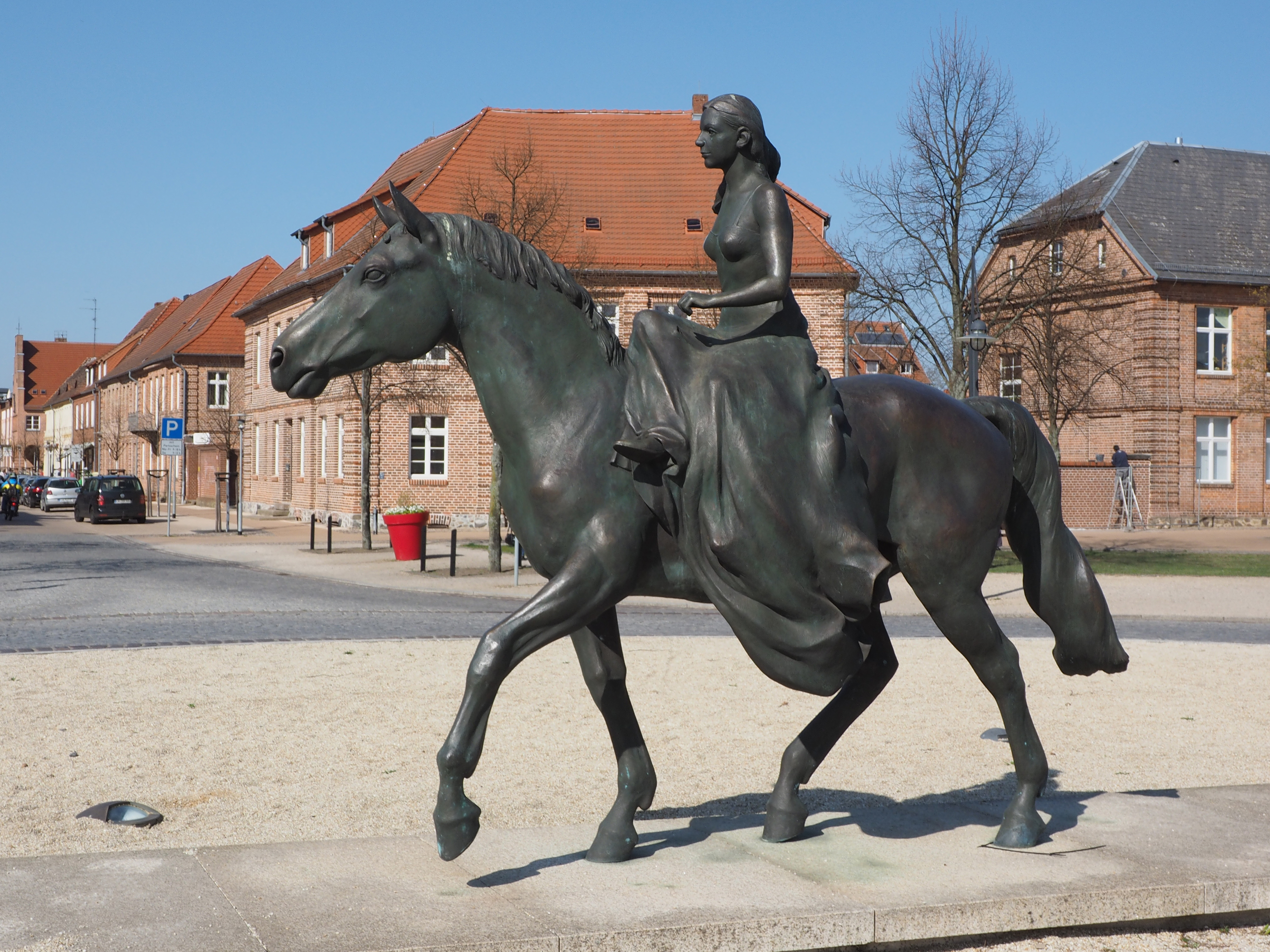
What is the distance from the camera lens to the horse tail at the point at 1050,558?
17.9 feet

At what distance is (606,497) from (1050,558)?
217 centimetres

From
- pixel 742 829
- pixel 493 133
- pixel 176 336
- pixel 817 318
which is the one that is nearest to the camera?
pixel 742 829

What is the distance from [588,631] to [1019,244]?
26.1 metres

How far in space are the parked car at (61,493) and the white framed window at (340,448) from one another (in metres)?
21.0

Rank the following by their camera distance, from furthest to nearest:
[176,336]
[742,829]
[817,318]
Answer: [176,336] < [817,318] < [742,829]

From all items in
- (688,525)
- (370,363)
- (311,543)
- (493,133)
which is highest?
(493,133)

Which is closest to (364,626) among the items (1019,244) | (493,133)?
(1019,244)

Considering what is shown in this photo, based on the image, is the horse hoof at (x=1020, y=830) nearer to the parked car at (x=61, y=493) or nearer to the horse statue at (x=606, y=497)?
the horse statue at (x=606, y=497)

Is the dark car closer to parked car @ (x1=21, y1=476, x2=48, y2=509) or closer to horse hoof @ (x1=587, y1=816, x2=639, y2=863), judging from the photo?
parked car @ (x1=21, y1=476, x2=48, y2=509)

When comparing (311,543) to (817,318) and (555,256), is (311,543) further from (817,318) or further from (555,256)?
(817,318)

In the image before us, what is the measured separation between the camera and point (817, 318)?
36.3 m

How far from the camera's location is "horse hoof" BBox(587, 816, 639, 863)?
4.86 meters

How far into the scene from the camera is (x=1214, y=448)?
40375 mm

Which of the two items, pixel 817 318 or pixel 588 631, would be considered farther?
pixel 817 318
